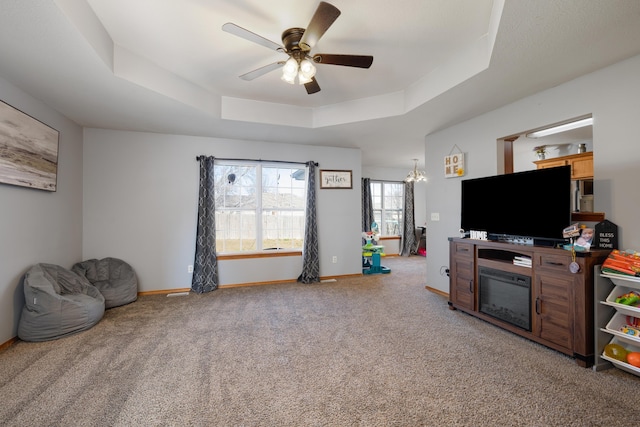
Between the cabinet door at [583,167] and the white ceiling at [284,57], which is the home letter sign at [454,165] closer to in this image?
the white ceiling at [284,57]

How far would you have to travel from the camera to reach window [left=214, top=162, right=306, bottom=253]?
14.7 feet

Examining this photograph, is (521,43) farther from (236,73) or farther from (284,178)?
(284,178)

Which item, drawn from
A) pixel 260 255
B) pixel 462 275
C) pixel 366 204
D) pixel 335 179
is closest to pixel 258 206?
pixel 260 255

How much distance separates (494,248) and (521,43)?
1.84 metres

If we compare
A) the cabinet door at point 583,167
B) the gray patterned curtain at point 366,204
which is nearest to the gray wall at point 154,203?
the gray patterned curtain at point 366,204

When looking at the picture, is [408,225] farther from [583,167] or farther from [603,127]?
[603,127]

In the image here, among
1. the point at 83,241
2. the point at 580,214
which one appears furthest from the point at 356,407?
the point at 83,241

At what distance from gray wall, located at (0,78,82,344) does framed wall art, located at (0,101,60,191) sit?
90mm

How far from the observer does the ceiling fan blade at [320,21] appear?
1586mm

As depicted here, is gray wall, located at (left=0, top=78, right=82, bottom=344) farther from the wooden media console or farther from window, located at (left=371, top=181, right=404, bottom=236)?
window, located at (left=371, top=181, right=404, bottom=236)

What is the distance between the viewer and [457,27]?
7.06 feet

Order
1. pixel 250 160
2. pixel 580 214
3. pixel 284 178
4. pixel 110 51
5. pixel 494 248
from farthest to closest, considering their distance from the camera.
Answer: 1. pixel 284 178
2. pixel 250 160
3. pixel 494 248
4. pixel 580 214
5. pixel 110 51

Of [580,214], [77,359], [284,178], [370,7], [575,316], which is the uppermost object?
[370,7]

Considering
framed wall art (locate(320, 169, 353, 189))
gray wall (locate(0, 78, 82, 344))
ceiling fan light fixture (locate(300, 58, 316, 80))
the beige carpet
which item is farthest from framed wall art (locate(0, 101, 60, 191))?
framed wall art (locate(320, 169, 353, 189))
